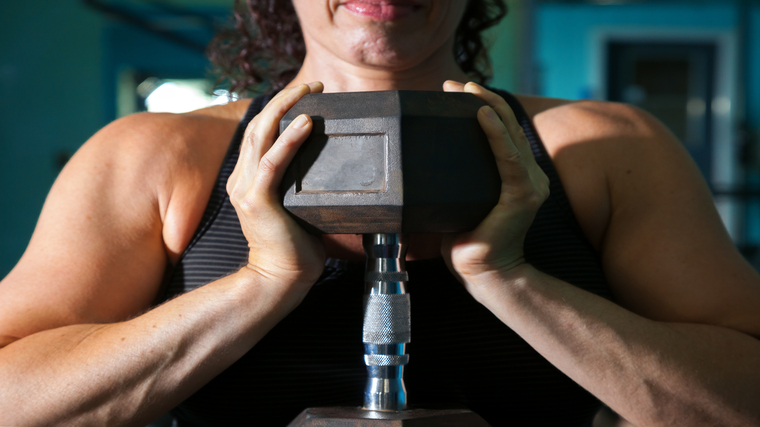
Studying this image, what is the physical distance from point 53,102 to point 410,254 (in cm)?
339

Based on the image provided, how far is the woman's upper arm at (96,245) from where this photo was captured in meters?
0.80

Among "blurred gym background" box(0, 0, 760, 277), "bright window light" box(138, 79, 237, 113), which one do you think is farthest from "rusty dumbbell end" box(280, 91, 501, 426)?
"bright window light" box(138, 79, 237, 113)

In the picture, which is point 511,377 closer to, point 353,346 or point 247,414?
point 353,346

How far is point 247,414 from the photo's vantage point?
0.86 m

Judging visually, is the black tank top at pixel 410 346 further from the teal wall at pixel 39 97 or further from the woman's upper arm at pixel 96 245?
the teal wall at pixel 39 97

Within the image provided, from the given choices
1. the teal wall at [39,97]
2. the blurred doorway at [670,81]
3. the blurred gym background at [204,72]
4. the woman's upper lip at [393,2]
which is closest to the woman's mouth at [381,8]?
the woman's upper lip at [393,2]

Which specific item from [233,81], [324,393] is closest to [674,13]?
[233,81]

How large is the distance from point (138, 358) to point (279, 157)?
0.30 meters

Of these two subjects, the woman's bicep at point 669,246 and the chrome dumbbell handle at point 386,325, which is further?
the woman's bicep at point 669,246

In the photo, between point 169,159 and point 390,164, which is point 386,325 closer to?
point 390,164

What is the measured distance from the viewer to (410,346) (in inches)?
34.0

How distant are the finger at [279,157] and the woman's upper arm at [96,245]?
316mm

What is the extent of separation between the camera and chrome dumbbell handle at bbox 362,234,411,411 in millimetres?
658

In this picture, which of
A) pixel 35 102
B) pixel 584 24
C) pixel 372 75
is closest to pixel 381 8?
pixel 372 75
